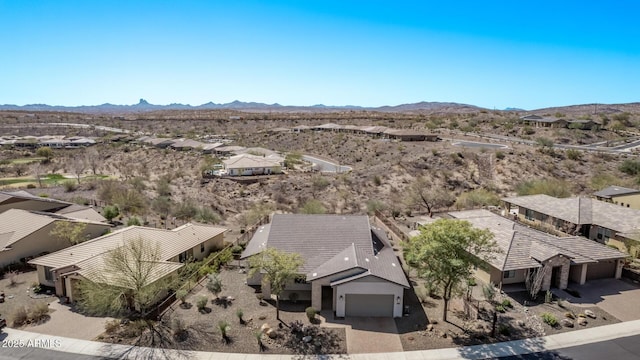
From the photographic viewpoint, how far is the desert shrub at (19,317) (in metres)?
21.2

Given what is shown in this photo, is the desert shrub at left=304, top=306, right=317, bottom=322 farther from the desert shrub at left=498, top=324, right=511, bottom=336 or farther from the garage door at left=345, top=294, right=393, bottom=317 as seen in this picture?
the desert shrub at left=498, top=324, right=511, bottom=336

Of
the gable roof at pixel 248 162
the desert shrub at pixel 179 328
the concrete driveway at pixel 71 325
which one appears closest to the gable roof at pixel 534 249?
the desert shrub at pixel 179 328

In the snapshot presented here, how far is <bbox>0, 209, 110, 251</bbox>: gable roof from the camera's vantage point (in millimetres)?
29969

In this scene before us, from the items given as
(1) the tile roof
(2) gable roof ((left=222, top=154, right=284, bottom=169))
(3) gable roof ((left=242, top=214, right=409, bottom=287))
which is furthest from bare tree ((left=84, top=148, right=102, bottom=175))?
(1) the tile roof

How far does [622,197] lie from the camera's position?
39906 mm

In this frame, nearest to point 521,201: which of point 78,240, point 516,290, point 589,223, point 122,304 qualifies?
point 589,223

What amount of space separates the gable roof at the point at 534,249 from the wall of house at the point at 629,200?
14.4m

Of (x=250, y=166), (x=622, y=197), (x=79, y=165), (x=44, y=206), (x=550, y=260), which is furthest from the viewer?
(x=79, y=165)

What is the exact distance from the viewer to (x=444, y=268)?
20641 mm

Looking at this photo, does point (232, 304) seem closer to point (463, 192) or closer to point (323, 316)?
point (323, 316)

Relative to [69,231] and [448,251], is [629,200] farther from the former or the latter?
[69,231]

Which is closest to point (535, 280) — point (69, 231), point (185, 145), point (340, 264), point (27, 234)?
point (340, 264)

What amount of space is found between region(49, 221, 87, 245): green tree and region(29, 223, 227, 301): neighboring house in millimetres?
3002

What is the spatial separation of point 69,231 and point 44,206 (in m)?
11.4
